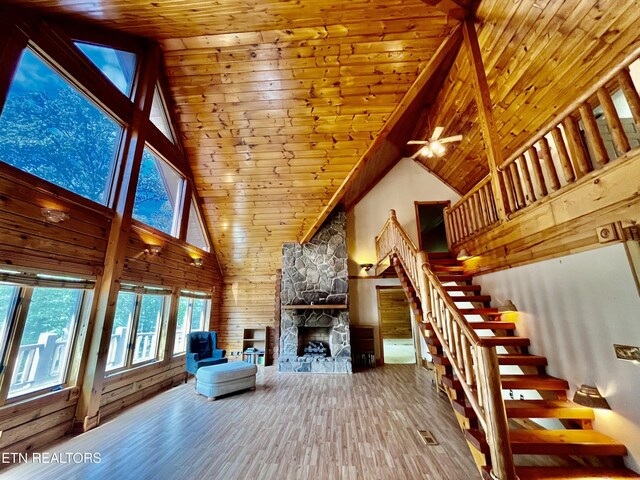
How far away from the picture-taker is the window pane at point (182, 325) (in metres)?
5.55

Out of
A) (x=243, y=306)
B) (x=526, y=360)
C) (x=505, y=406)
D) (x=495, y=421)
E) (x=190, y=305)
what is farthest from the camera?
(x=243, y=306)

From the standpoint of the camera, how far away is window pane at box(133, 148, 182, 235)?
4504 millimetres

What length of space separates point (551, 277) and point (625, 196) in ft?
3.83

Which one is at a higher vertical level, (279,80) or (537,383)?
(279,80)

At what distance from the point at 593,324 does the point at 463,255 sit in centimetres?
253

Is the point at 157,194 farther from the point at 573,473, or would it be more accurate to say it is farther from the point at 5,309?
the point at 573,473

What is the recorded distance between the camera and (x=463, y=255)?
15.8 ft

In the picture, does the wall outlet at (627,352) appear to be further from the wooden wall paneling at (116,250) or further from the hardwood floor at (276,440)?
the wooden wall paneling at (116,250)

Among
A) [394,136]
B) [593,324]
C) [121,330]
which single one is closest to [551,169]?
[593,324]

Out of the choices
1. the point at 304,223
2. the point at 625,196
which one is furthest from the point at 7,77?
the point at 625,196

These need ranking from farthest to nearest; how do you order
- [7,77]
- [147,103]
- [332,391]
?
1. [332,391]
2. [147,103]
3. [7,77]

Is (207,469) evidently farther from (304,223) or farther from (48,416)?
(304,223)

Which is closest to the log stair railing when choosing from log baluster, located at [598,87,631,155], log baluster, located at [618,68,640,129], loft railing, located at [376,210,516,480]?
loft railing, located at [376,210,516,480]

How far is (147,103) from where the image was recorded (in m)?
4.04
